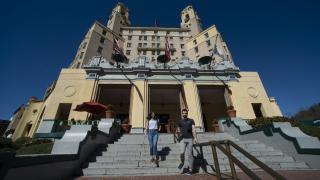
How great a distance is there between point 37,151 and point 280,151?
10.1 metres

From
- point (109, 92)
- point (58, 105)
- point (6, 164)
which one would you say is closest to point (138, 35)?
point (109, 92)

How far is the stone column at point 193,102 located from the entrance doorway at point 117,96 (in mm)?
5279

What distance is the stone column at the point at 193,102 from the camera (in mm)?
12741

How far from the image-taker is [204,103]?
A: 18.8m

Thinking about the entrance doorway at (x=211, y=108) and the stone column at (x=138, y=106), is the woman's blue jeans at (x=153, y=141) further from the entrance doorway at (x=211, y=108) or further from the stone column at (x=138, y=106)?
the entrance doorway at (x=211, y=108)

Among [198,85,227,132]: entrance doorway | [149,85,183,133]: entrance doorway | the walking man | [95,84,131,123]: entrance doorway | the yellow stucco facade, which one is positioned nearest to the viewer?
the walking man

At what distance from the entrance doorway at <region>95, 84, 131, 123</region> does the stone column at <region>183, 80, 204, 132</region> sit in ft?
17.3

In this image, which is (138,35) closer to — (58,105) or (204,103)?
(204,103)

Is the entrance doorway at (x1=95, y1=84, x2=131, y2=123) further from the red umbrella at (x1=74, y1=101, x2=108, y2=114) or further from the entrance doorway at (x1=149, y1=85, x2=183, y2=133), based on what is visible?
the red umbrella at (x1=74, y1=101, x2=108, y2=114)

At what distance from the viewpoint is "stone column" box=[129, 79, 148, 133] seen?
482 inches

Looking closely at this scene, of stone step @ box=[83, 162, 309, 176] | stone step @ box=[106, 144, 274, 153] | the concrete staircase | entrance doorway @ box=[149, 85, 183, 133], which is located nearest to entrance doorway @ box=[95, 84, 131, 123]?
entrance doorway @ box=[149, 85, 183, 133]

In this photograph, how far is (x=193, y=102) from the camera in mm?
13461

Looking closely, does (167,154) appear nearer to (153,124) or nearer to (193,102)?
(153,124)

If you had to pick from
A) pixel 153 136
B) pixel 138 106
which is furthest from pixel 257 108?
pixel 153 136
